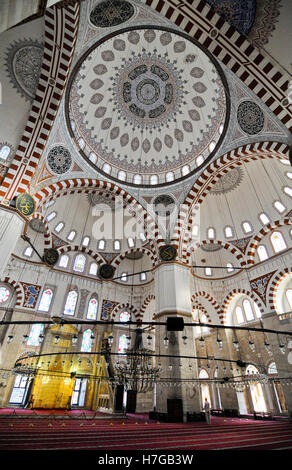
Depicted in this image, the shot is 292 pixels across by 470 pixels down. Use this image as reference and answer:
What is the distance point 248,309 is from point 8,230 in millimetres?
13051

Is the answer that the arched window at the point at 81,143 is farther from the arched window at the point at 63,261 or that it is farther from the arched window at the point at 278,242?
the arched window at the point at 278,242

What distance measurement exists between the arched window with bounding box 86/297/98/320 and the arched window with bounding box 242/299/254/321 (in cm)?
885

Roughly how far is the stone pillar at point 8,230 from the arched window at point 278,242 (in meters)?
11.7

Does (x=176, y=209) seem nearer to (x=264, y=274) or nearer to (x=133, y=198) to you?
(x=133, y=198)

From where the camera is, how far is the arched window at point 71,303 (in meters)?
13.4

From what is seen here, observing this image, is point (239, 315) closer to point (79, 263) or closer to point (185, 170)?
point (185, 170)

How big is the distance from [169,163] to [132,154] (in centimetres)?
199

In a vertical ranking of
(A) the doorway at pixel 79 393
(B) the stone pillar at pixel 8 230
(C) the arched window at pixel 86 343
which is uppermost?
(B) the stone pillar at pixel 8 230

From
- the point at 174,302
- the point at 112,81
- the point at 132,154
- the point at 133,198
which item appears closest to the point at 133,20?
the point at 112,81

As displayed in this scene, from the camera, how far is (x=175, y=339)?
8.84 metres

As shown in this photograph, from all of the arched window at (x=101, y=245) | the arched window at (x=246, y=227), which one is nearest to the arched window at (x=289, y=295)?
the arched window at (x=246, y=227)

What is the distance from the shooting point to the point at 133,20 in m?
8.69

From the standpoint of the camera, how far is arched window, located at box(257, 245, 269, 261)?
503 inches

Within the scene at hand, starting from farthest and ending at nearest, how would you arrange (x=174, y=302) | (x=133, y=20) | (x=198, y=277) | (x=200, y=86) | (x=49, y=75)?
1. (x=198, y=277)
2. (x=200, y=86)
3. (x=174, y=302)
4. (x=133, y=20)
5. (x=49, y=75)
